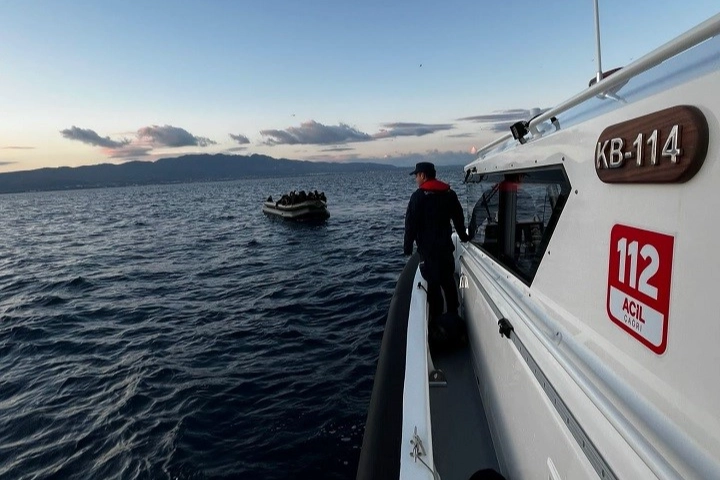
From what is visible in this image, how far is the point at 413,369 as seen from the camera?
3.42 m

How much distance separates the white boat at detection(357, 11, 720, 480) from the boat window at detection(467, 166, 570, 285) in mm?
22

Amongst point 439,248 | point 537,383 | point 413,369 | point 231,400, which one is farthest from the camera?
point 231,400

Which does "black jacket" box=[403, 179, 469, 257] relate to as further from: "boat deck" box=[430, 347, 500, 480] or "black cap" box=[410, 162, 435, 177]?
"boat deck" box=[430, 347, 500, 480]

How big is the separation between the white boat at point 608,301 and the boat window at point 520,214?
2 centimetres

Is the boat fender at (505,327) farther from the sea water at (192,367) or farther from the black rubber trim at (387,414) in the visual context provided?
the sea water at (192,367)

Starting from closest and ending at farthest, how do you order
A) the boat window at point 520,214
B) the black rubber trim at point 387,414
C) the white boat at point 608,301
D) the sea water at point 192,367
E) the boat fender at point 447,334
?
→ the white boat at point 608,301 < the boat window at point 520,214 < the black rubber trim at point 387,414 < the boat fender at point 447,334 < the sea water at point 192,367

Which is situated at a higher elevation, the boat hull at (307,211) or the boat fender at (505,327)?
the boat fender at (505,327)

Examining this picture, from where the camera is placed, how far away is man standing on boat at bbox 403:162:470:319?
471 centimetres

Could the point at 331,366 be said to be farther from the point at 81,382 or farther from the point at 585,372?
the point at 585,372

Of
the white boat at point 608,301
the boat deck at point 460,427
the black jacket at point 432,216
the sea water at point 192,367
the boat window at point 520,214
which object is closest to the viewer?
the white boat at point 608,301

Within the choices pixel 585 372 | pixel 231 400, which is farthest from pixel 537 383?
pixel 231 400

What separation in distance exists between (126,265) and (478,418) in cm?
1638

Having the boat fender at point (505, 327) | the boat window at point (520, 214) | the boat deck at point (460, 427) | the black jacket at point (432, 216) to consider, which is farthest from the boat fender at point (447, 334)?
the boat fender at point (505, 327)

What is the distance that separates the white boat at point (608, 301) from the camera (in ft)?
3.92
